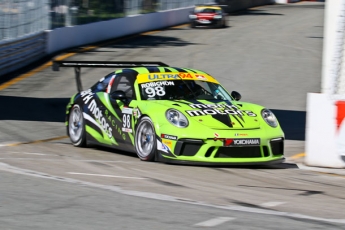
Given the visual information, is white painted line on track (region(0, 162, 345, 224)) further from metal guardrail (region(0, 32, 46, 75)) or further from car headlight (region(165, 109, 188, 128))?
metal guardrail (region(0, 32, 46, 75))

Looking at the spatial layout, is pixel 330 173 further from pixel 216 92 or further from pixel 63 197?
pixel 63 197

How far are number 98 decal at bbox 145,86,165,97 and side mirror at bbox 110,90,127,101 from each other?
31 centimetres

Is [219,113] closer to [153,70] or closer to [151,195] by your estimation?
[153,70]

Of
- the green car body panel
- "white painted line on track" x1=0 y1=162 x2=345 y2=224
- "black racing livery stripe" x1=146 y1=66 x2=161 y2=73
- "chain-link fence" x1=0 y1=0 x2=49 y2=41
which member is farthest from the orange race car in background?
"white painted line on track" x1=0 y1=162 x2=345 y2=224

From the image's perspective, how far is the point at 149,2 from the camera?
38.5 m

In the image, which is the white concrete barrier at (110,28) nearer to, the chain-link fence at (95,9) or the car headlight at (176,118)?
the chain-link fence at (95,9)

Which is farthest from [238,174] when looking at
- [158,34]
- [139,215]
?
[158,34]

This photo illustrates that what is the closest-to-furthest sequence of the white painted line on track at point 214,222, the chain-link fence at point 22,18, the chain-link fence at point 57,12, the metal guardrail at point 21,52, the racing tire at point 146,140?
1. the white painted line on track at point 214,222
2. the racing tire at point 146,140
3. the metal guardrail at point 21,52
4. the chain-link fence at point 22,18
5. the chain-link fence at point 57,12

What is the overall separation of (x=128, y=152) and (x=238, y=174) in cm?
249

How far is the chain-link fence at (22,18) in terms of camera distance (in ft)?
68.9

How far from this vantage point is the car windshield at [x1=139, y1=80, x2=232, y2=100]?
9977 millimetres

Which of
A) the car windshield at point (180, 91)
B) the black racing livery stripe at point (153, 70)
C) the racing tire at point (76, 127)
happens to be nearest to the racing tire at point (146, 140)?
the car windshield at point (180, 91)

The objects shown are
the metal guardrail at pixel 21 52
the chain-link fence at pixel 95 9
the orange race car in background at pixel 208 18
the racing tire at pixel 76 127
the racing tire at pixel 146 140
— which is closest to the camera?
the racing tire at pixel 146 140

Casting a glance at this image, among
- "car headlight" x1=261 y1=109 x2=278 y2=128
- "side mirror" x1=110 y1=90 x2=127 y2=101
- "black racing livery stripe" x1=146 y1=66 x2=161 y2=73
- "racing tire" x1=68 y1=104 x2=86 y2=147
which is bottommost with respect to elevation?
"racing tire" x1=68 y1=104 x2=86 y2=147
